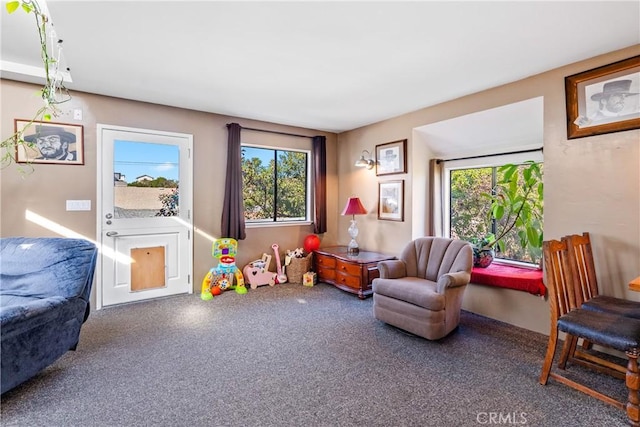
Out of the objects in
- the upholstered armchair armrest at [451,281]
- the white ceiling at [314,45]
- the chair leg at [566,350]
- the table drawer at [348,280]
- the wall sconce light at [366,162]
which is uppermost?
the white ceiling at [314,45]

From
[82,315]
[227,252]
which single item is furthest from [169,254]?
[82,315]

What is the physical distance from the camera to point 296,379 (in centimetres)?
221

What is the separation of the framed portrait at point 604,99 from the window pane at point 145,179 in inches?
168

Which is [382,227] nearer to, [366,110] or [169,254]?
[366,110]

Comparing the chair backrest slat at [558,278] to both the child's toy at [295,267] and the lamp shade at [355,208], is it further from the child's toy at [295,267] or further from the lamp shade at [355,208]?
the child's toy at [295,267]

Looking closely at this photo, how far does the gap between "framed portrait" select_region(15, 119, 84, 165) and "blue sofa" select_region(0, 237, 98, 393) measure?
1.18 meters

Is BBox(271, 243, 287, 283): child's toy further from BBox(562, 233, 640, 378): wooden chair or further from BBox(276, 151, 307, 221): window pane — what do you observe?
BBox(562, 233, 640, 378): wooden chair

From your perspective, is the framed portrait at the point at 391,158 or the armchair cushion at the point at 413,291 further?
the framed portrait at the point at 391,158

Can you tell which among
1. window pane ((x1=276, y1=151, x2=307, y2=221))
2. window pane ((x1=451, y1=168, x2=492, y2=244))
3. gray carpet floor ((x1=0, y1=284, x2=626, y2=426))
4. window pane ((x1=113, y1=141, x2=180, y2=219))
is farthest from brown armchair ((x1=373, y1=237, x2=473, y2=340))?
window pane ((x1=113, y1=141, x2=180, y2=219))

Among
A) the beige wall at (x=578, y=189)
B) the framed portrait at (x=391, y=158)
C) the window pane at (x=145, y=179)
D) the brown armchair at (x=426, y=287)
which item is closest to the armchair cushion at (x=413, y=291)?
the brown armchair at (x=426, y=287)

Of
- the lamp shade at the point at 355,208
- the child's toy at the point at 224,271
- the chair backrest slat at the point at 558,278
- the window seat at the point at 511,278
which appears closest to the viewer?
the chair backrest slat at the point at 558,278

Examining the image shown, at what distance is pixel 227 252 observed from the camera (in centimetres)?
424

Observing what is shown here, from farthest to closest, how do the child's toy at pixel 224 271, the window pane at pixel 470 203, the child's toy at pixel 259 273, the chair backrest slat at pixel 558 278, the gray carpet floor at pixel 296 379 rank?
the child's toy at pixel 259 273, the child's toy at pixel 224 271, the window pane at pixel 470 203, the chair backrest slat at pixel 558 278, the gray carpet floor at pixel 296 379

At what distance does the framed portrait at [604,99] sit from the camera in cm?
242
